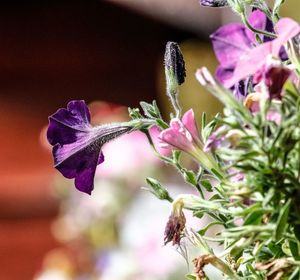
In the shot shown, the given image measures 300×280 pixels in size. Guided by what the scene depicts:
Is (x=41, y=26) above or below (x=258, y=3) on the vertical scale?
above

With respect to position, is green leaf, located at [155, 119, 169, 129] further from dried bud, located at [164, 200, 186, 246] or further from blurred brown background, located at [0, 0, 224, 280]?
blurred brown background, located at [0, 0, 224, 280]

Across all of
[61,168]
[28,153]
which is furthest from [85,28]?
[61,168]

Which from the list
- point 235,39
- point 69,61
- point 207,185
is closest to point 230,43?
point 235,39

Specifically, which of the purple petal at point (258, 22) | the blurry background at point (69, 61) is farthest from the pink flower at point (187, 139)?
the blurry background at point (69, 61)

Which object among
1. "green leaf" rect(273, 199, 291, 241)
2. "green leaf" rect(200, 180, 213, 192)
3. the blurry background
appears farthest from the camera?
the blurry background

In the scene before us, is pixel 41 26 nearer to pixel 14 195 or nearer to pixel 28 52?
pixel 28 52

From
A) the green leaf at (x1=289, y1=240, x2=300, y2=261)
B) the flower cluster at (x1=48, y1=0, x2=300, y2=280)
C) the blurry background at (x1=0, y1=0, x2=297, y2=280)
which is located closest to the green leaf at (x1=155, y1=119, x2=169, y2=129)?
the flower cluster at (x1=48, y1=0, x2=300, y2=280)

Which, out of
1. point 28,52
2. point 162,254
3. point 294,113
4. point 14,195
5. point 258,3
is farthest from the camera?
point 28,52
